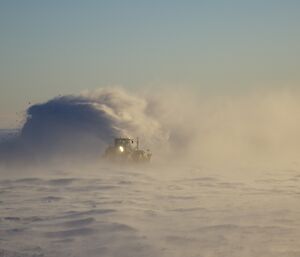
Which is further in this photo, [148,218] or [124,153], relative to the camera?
[124,153]

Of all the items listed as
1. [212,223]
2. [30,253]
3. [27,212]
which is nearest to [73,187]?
[27,212]

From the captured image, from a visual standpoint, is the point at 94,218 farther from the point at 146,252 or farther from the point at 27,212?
the point at 146,252

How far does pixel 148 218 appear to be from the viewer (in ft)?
82.4

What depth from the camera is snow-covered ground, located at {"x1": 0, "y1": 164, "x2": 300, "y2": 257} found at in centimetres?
1917

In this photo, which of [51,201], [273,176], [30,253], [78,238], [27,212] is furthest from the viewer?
[273,176]

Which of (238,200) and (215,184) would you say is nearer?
(238,200)

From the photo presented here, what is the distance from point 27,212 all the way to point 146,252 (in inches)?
384

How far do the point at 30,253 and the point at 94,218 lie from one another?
20.8ft

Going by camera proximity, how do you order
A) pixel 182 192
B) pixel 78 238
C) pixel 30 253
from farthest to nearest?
pixel 182 192 → pixel 78 238 → pixel 30 253

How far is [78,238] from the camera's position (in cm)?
2072

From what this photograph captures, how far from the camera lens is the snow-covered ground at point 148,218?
62.9ft

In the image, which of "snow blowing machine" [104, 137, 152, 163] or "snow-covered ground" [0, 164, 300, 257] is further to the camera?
"snow blowing machine" [104, 137, 152, 163]

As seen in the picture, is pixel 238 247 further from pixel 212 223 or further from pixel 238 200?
Result: pixel 238 200

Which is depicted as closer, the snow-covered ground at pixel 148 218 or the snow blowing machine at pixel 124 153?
the snow-covered ground at pixel 148 218
